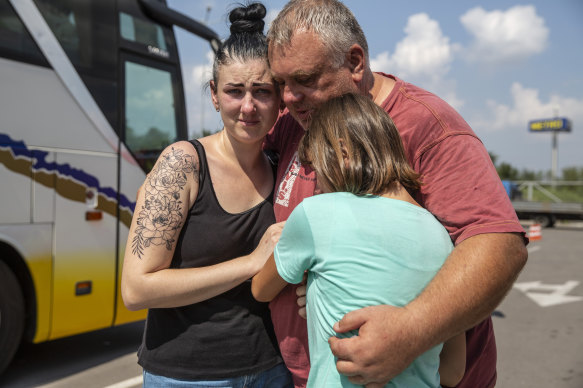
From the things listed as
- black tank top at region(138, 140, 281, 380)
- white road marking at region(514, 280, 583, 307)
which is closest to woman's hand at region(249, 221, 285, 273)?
black tank top at region(138, 140, 281, 380)

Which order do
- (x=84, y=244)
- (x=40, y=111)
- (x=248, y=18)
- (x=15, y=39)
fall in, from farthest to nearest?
(x=84, y=244) < (x=40, y=111) < (x=15, y=39) < (x=248, y=18)

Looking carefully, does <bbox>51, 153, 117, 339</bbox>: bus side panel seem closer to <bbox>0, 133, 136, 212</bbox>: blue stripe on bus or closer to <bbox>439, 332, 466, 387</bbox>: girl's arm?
<bbox>0, 133, 136, 212</bbox>: blue stripe on bus

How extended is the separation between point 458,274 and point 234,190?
36.1 inches

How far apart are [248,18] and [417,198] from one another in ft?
3.35

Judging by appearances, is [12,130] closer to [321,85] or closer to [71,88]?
[71,88]

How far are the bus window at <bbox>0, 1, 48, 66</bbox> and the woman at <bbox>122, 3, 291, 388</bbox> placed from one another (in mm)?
3067

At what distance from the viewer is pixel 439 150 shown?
147 cm

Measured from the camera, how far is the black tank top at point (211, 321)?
177 centimetres

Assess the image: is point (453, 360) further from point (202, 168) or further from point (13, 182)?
point (13, 182)

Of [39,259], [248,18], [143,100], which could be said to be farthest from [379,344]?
[143,100]

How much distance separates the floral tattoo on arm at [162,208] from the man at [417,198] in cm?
37

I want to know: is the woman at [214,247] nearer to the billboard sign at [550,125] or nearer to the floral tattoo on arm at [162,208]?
the floral tattoo on arm at [162,208]

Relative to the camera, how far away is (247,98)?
1.82 metres

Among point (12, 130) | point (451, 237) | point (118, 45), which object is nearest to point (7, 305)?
point (12, 130)
